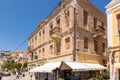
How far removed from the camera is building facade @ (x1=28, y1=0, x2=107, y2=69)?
22.8 m

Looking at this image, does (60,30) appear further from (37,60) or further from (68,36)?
(37,60)

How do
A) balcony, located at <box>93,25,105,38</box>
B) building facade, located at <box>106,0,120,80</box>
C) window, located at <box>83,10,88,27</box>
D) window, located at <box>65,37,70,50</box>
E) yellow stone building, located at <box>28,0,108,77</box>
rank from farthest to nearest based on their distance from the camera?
balcony, located at <box>93,25,105,38</box> < window, located at <box>83,10,88,27</box> < window, located at <box>65,37,70,50</box> < yellow stone building, located at <box>28,0,108,77</box> < building facade, located at <box>106,0,120,80</box>

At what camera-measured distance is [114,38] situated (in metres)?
16.4

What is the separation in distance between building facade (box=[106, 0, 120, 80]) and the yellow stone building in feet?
19.8

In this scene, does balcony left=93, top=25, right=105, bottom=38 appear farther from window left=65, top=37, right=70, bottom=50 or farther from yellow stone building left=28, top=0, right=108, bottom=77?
window left=65, top=37, right=70, bottom=50

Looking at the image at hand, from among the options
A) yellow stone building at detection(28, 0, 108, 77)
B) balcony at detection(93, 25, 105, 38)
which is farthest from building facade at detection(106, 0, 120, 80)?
balcony at detection(93, 25, 105, 38)

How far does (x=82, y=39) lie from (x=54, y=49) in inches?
209

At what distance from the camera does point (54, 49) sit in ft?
90.0

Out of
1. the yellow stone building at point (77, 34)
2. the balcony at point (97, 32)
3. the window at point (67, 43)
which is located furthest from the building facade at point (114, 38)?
the balcony at point (97, 32)

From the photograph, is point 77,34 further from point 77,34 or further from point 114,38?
point 114,38

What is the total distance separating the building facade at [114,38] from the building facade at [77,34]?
6050 mm

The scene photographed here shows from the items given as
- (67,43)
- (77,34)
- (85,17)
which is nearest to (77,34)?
(77,34)

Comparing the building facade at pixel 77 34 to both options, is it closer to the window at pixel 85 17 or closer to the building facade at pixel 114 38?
the window at pixel 85 17

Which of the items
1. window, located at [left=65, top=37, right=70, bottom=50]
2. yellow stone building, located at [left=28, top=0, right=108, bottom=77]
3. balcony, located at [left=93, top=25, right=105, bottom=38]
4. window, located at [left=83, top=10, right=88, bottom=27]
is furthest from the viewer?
balcony, located at [left=93, top=25, right=105, bottom=38]
